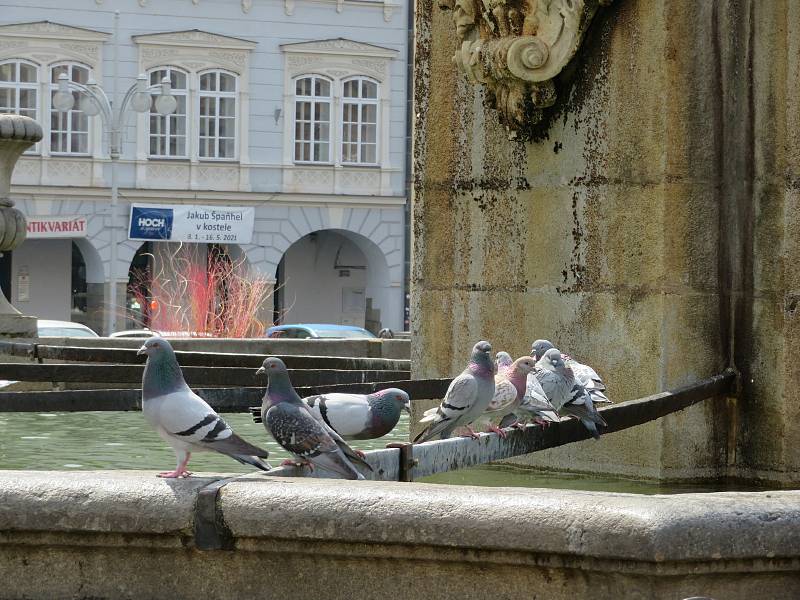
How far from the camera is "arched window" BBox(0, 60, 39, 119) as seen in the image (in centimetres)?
4081

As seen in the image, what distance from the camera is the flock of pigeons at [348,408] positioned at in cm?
478

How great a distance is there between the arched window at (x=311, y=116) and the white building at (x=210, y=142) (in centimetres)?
4

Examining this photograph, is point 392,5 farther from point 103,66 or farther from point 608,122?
point 608,122

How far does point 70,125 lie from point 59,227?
251cm

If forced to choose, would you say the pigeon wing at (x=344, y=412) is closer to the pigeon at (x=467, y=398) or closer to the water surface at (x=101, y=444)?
the pigeon at (x=467, y=398)

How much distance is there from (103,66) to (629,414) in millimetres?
36535

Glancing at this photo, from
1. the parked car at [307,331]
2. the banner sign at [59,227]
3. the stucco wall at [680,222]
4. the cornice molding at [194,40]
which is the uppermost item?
the cornice molding at [194,40]

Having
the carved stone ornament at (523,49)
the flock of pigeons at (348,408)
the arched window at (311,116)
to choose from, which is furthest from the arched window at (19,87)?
the flock of pigeons at (348,408)

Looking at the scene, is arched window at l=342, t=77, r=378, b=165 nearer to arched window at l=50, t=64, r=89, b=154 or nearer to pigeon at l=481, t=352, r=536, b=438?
arched window at l=50, t=64, r=89, b=154

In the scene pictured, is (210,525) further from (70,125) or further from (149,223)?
(70,125)

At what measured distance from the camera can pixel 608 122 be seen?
698 centimetres

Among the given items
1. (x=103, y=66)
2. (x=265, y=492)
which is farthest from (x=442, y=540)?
(x=103, y=66)

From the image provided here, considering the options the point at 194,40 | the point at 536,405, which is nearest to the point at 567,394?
the point at 536,405

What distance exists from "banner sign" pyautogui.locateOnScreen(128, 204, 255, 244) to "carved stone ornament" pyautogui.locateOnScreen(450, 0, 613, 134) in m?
34.8
